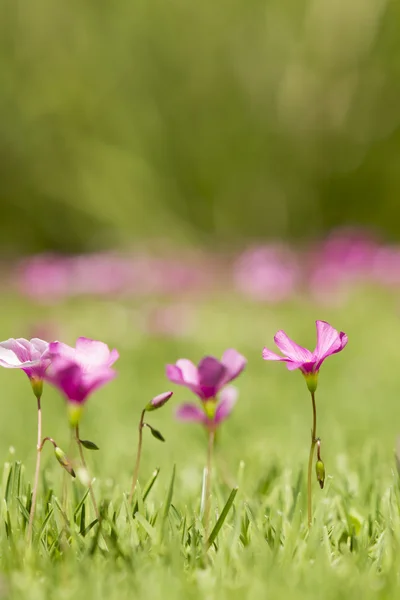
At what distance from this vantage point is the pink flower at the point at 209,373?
3.52 feet

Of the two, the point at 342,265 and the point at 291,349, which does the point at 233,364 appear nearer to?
the point at 291,349

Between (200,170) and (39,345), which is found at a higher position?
(200,170)

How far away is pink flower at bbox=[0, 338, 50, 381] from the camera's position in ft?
3.44

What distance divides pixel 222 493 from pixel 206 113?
9.84 m

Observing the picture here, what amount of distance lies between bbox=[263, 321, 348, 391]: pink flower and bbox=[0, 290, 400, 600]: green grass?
0.20 m

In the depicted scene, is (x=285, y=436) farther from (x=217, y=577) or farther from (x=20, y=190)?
(x=20, y=190)

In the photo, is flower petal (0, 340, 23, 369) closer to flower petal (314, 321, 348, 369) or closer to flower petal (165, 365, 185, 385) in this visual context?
flower petal (165, 365, 185, 385)

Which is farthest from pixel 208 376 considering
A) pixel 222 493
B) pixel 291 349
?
pixel 222 493

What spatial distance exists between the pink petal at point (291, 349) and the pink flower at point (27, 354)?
0.28 metres

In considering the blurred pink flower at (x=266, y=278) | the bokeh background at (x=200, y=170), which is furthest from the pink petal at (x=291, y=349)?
the blurred pink flower at (x=266, y=278)

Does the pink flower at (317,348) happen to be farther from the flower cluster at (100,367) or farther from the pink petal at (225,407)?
the pink petal at (225,407)

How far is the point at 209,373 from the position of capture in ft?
3.54

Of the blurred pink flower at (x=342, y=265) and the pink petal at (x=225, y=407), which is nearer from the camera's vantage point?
the pink petal at (x=225, y=407)

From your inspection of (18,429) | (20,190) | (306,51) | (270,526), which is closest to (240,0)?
(306,51)
